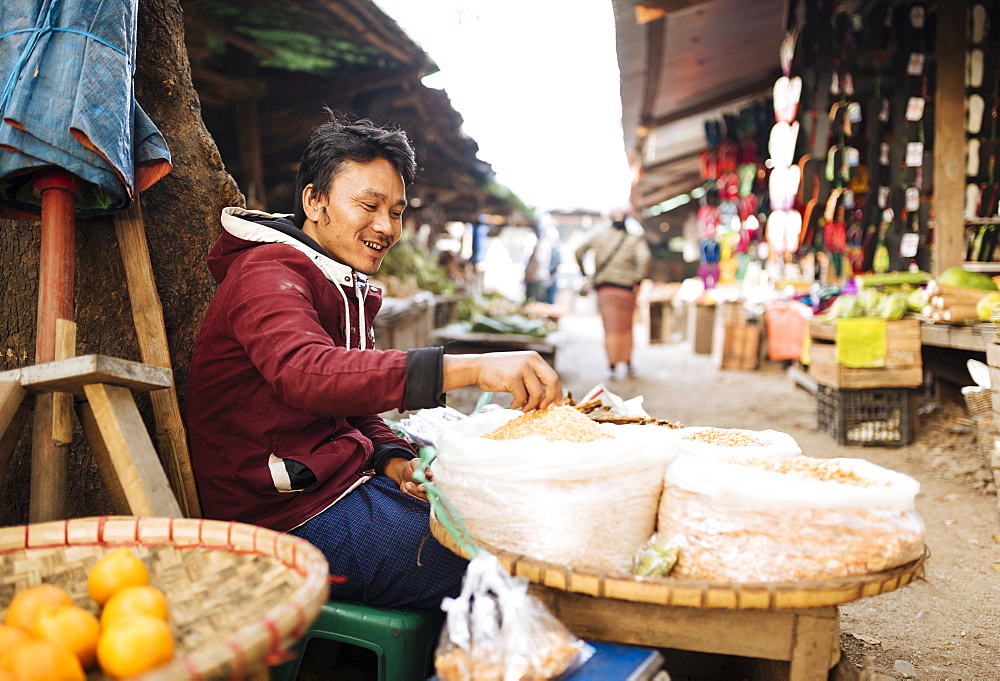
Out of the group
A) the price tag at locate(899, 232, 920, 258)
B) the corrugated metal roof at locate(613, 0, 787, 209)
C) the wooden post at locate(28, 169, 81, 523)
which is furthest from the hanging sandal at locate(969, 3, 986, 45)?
the wooden post at locate(28, 169, 81, 523)

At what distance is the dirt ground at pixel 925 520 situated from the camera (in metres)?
2.31

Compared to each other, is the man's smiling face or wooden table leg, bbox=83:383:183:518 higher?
the man's smiling face

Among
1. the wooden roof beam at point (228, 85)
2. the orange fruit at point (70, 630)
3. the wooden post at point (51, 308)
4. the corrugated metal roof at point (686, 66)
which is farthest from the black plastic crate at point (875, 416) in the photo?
the wooden roof beam at point (228, 85)

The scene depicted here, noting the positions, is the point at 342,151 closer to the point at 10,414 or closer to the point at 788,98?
the point at 10,414

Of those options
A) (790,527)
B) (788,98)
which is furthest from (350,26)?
(790,527)

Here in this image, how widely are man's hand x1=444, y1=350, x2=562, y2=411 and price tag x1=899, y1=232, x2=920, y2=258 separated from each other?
19.1ft

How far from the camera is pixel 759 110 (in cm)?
890

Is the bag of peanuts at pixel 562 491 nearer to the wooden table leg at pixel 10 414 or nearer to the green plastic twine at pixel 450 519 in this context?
the green plastic twine at pixel 450 519

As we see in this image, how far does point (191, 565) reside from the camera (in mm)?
1240

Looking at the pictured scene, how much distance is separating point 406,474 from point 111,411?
83cm

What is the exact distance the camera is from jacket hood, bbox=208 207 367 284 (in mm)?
1806

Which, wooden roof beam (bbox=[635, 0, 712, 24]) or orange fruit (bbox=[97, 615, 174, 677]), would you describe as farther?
wooden roof beam (bbox=[635, 0, 712, 24])

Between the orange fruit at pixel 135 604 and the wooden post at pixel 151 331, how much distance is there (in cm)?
79

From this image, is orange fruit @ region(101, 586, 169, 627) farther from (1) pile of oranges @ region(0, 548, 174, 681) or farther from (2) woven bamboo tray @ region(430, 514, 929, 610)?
(2) woven bamboo tray @ region(430, 514, 929, 610)
